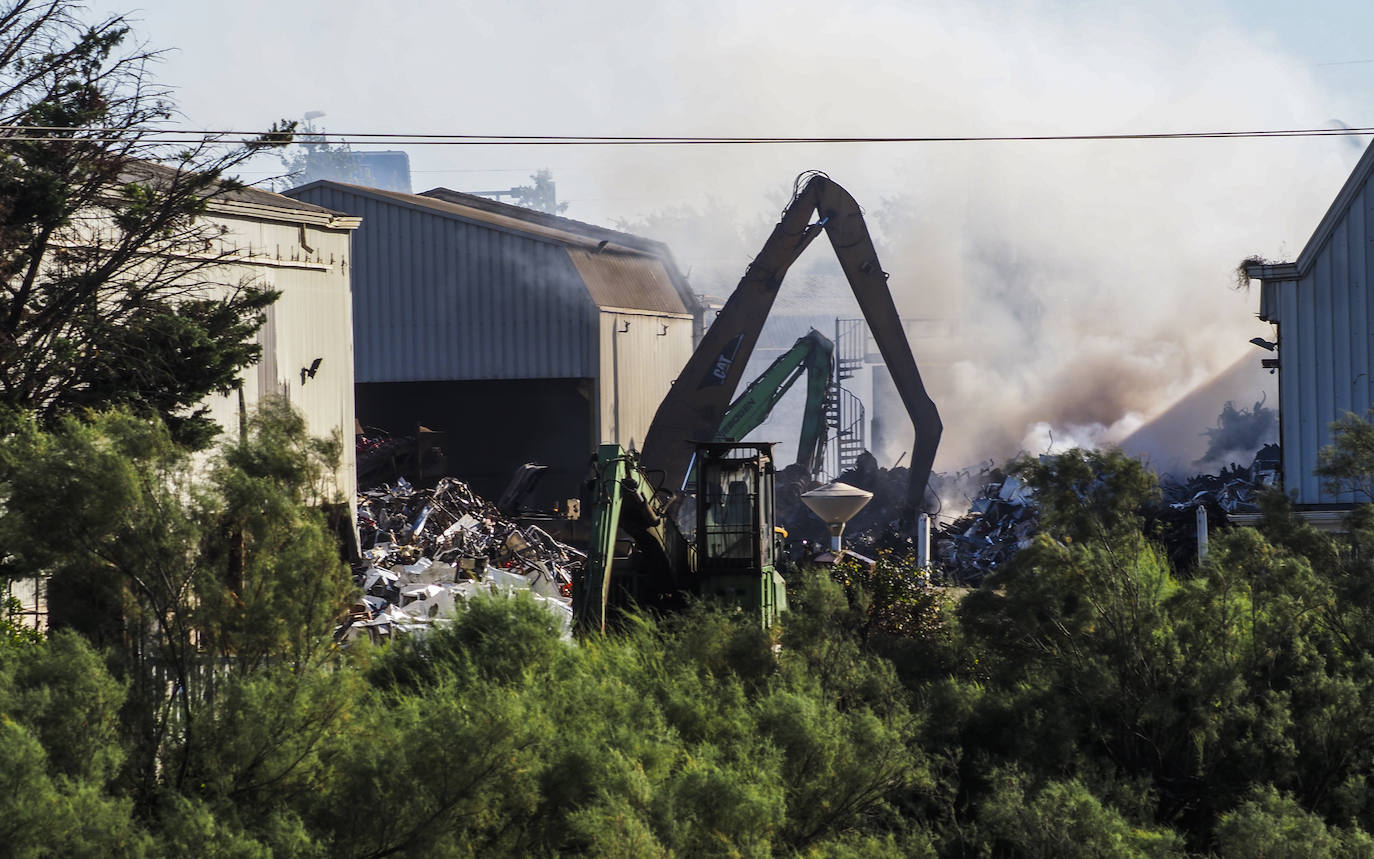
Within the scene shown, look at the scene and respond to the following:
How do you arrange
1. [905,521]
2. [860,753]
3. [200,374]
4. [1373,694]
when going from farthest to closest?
[905,521] → [200,374] → [1373,694] → [860,753]

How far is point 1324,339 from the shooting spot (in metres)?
19.9

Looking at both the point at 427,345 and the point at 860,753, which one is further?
the point at 427,345

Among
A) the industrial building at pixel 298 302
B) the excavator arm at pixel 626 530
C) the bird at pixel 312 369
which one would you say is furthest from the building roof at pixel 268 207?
the excavator arm at pixel 626 530

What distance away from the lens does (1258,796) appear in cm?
1062

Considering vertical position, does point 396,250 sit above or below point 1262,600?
above

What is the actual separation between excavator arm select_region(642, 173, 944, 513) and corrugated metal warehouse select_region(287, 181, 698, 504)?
1733 mm

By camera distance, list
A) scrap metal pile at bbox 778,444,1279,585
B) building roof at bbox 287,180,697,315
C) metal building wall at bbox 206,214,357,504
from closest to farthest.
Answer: metal building wall at bbox 206,214,357,504 < scrap metal pile at bbox 778,444,1279,585 < building roof at bbox 287,180,697,315

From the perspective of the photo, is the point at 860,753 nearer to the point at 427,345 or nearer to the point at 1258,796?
the point at 1258,796

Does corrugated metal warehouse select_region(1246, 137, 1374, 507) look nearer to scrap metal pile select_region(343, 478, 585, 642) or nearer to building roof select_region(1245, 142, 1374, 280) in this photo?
building roof select_region(1245, 142, 1374, 280)

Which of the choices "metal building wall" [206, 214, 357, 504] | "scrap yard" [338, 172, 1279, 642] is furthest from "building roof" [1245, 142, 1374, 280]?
"metal building wall" [206, 214, 357, 504]

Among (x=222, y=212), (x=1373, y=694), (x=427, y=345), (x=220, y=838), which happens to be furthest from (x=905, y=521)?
(x=220, y=838)

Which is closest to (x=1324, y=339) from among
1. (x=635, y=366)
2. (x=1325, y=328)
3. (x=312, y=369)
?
(x=1325, y=328)

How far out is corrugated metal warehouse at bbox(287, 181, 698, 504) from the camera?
31.3 metres

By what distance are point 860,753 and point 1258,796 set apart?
3.06 meters
